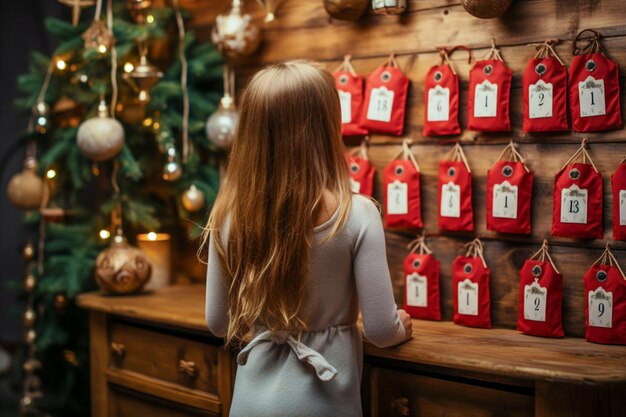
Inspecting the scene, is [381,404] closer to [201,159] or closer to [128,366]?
[128,366]

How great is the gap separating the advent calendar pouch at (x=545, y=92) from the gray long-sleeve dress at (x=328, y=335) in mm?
709

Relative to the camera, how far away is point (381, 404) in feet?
6.88

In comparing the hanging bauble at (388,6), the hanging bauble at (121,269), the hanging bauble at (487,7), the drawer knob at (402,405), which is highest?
the hanging bauble at (388,6)

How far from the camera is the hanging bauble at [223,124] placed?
2.76 metres

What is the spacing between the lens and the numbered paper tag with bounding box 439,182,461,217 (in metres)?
2.29

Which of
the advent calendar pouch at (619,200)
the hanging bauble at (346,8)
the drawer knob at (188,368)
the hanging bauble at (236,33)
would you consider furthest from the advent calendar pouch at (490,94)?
the drawer knob at (188,368)

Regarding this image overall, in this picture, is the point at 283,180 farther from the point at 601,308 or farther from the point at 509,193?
the point at 601,308

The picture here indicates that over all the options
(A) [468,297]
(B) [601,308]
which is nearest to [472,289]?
(A) [468,297]

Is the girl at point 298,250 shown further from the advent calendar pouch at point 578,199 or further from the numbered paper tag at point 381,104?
the numbered paper tag at point 381,104

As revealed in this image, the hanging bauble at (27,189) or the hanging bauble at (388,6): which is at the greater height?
the hanging bauble at (388,6)

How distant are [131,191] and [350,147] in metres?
0.94

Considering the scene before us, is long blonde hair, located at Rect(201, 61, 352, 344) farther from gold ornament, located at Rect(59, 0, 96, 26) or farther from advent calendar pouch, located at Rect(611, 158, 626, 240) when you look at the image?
gold ornament, located at Rect(59, 0, 96, 26)

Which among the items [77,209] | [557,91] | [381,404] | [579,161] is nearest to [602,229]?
[579,161]

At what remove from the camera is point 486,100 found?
7.28 feet
